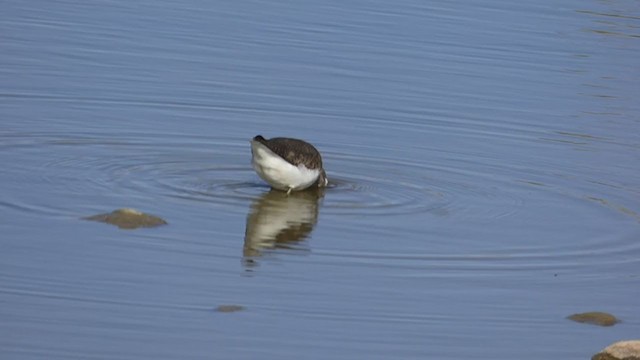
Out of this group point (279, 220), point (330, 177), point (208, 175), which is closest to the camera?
point (279, 220)

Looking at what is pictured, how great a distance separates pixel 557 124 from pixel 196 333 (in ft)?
31.9

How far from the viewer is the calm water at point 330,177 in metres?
11.3

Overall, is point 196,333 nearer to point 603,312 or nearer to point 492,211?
point 603,312

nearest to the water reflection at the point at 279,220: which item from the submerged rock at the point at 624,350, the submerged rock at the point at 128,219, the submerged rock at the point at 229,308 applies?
the submerged rock at the point at 128,219

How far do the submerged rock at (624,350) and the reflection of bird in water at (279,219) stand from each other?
3.34 m

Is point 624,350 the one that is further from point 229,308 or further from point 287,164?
point 287,164

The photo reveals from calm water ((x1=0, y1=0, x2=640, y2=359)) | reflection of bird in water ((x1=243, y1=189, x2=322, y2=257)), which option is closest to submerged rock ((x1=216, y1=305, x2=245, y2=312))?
calm water ((x1=0, y1=0, x2=640, y2=359))

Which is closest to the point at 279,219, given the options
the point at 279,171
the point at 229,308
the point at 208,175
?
the point at 279,171

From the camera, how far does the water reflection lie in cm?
1355

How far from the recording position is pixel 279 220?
48.3ft

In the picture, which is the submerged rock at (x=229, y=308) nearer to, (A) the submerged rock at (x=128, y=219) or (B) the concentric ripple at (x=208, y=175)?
(A) the submerged rock at (x=128, y=219)

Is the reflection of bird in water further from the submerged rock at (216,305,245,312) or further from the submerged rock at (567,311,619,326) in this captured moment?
the submerged rock at (567,311,619,326)

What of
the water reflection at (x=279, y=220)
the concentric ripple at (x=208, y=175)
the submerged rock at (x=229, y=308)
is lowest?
the submerged rock at (x=229, y=308)

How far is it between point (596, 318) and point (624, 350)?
1270 millimetres
